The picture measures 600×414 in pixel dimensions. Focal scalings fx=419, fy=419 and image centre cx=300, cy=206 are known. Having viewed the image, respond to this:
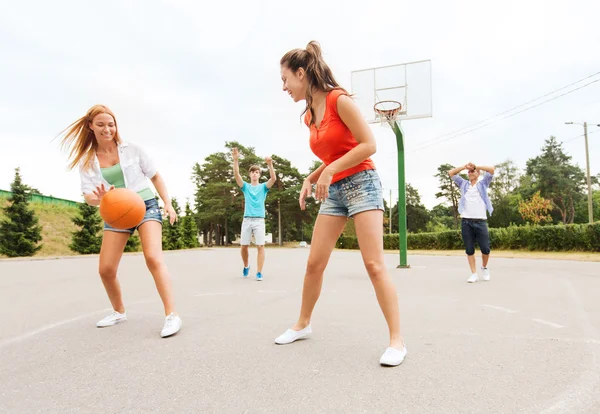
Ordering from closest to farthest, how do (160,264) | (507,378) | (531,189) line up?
(507,378) < (160,264) < (531,189)

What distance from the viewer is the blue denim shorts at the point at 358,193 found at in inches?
108

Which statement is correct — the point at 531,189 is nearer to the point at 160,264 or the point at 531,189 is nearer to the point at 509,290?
the point at 509,290

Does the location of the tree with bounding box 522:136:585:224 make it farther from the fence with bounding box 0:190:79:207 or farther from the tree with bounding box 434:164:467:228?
the fence with bounding box 0:190:79:207

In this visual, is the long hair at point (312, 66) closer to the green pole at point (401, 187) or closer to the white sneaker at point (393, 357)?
the white sneaker at point (393, 357)

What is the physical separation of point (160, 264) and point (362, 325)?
180 cm

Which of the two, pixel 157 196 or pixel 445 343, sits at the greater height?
pixel 157 196

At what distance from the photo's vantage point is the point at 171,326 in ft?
10.9

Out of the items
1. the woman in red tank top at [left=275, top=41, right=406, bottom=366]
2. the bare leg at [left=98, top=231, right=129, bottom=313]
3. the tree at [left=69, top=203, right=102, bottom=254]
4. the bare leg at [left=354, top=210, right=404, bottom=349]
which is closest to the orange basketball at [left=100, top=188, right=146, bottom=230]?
the bare leg at [left=98, top=231, right=129, bottom=313]

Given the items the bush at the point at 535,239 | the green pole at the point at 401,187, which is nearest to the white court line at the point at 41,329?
the green pole at the point at 401,187

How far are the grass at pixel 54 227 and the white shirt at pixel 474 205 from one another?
26.7m

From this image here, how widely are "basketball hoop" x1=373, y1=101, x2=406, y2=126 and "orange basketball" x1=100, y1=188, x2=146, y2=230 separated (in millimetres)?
9001

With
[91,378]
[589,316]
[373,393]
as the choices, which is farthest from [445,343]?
[91,378]

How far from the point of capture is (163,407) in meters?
1.93

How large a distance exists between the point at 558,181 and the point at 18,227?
59544mm
